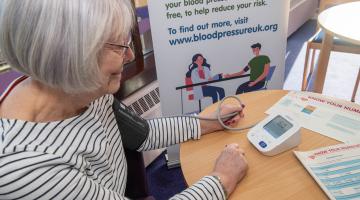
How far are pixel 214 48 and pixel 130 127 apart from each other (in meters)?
0.71

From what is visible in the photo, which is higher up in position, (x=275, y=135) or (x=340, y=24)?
(x=340, y=24)

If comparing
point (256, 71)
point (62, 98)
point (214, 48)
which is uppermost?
point (62, 98)

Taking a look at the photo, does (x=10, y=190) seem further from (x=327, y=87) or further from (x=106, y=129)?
(x=327, y=87)

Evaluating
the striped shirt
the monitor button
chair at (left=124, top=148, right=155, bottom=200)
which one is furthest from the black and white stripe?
the monitor button

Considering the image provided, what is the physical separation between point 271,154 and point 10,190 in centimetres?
72

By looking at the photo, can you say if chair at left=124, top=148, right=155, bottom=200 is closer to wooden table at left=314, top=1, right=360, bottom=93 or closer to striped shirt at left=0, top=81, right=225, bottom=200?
striped shirt at left=0, top=81, right=225, bottom=200

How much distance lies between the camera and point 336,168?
893 millimetres

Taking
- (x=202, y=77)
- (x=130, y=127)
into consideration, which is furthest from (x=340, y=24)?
(x=130, y=127)

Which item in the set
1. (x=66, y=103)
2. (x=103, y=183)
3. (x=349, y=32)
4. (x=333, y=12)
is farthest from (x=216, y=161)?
(x=333, y=12)

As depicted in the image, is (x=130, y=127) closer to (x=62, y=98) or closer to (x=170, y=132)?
(x=170, y=132)

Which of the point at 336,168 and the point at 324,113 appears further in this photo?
the point at 324,113

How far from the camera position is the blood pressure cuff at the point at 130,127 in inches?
42.2

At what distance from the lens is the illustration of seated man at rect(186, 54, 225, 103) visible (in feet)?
5.31

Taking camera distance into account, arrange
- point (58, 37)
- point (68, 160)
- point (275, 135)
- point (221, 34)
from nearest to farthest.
Answer: point (58, 37) → point (68, 160) → point (275, 135) → point (221, 34)
